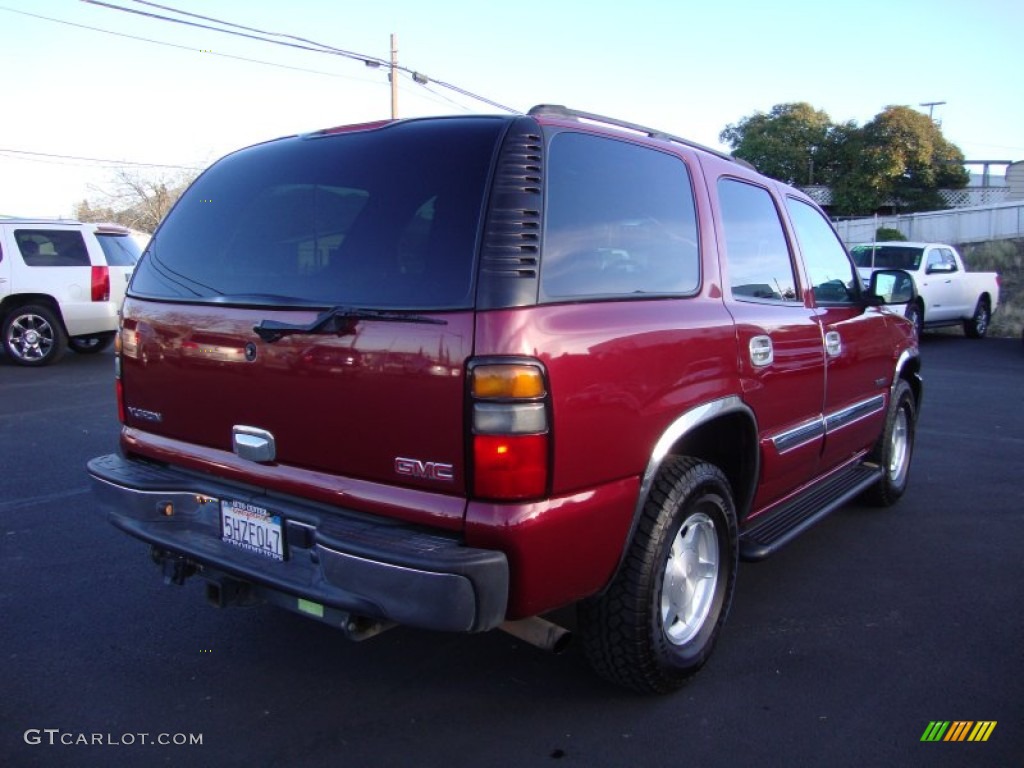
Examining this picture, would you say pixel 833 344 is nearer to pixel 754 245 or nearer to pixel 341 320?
pixel 754 245

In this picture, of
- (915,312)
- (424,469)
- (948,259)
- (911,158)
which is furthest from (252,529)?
(911,158)

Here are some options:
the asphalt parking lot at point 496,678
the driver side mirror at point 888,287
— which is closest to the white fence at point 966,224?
the driver side mirror at point 888,287

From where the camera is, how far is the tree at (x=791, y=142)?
34.7 m

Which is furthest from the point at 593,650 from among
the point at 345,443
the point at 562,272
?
the point at 562,272

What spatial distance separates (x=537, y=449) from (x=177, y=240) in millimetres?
1859

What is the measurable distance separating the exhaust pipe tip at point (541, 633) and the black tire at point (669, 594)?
161mm

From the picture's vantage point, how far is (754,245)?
379 centimetres

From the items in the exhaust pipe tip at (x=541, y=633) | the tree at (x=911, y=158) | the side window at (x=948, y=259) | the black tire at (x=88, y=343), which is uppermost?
the tree at (x=911, y=158)

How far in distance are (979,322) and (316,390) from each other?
17005mm

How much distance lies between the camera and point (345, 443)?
8.50 feet

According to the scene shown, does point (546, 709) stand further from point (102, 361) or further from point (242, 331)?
point (102, 361)

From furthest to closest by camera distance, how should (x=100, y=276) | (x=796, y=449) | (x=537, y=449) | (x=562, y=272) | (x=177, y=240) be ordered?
(x=100, y=276), (x=796, y=449), (x=177, y=240), (x=562, y=272), (x=537, y=449)

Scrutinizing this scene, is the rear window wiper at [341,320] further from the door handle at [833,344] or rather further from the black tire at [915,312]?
the black tire at [915,312]

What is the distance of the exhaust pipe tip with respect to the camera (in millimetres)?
2781
